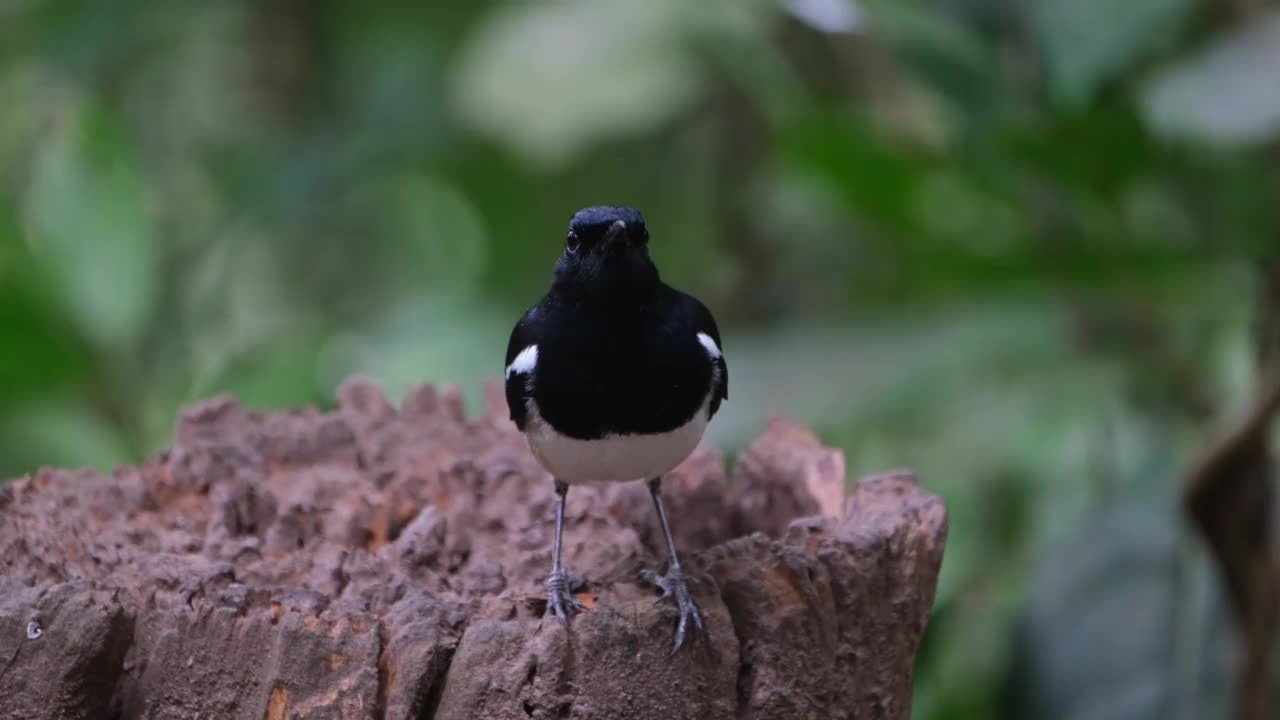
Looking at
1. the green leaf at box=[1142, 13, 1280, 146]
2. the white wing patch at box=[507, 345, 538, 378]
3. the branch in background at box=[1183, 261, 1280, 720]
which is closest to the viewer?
the white wing patch at box=[507, 345, 538, 378]

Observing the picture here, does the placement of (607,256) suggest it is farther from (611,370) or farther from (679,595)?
(679,595)

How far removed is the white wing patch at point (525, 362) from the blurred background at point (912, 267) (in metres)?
0.85

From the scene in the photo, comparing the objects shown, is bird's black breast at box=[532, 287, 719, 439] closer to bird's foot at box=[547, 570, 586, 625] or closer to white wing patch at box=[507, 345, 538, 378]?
white wing patch at box=[507, 345, 538, 378]

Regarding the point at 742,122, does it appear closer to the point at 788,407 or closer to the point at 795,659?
the point at 788,407

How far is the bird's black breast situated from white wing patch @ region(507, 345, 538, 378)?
0.05ft

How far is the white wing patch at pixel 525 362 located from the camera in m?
1.83

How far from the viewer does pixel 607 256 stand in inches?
69.6

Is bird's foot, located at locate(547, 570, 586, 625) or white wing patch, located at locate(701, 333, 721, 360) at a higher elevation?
white wing patch, located at locate(701, 333, 721, 360)

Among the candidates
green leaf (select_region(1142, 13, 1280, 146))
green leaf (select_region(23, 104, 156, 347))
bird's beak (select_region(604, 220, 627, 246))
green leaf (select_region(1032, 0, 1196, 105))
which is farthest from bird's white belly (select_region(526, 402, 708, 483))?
green leaf (select_region(23, 104, 156, 347))

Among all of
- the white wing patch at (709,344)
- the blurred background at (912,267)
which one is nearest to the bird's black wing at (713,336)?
the white wing patch at (709,344)

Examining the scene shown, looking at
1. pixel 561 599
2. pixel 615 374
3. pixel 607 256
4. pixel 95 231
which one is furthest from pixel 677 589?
pixel 95 231

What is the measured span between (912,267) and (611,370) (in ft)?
6.30

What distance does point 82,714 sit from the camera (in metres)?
1.57

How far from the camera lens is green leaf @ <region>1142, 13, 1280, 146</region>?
2.51 m
